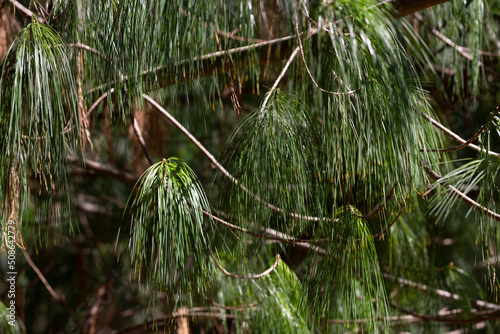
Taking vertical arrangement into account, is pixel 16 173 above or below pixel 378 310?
above

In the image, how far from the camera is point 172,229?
482 millimetres

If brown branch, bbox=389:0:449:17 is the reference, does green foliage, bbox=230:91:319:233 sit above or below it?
below

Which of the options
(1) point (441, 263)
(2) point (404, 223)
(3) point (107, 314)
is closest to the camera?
(2) point (404, 223)

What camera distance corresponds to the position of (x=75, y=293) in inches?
65.4

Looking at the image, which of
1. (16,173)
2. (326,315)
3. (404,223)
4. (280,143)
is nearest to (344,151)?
(280,143)

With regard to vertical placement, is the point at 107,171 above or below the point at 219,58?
below

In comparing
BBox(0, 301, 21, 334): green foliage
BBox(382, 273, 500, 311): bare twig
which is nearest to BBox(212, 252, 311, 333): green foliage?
BBox(382, 273, 500, 311): bare twig

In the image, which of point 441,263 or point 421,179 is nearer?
point 421,179

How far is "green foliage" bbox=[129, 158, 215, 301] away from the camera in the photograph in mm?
480

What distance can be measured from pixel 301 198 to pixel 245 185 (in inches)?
2.3

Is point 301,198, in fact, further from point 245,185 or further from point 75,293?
point 75,293

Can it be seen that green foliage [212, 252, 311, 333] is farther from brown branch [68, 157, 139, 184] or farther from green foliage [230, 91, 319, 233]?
brown branch [68, 157, 139, 184]

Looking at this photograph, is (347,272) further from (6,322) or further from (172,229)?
(6,322)

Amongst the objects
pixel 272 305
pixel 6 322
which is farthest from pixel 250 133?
pixel 6 322
